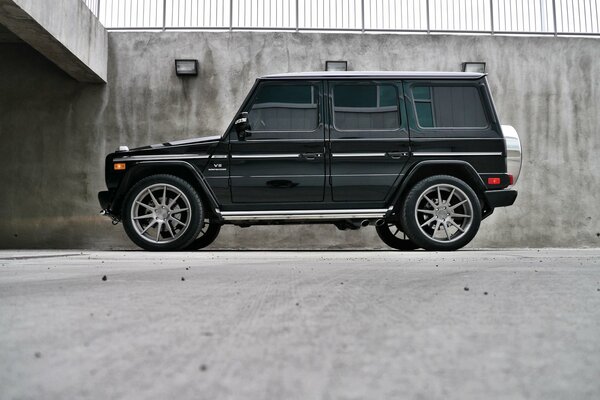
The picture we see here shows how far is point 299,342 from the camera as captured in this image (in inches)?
48.3

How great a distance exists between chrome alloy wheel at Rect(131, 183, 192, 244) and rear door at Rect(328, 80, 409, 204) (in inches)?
60.0

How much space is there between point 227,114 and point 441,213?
14.5 feet

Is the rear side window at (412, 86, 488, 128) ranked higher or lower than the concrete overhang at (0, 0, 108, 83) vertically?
lower

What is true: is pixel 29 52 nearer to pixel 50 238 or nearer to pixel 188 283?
pixel 50 238

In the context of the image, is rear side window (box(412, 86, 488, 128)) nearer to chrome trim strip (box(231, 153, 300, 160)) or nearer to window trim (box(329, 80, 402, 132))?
window trim (box(329, 80, 402, 132))

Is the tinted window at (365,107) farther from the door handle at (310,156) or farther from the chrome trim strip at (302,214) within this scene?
the chrome trim strip at (302,214)

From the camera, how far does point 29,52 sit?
370 inches

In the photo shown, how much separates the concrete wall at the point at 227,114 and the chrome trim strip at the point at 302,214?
9.87 ft

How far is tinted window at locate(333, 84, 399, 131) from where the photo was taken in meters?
6.20

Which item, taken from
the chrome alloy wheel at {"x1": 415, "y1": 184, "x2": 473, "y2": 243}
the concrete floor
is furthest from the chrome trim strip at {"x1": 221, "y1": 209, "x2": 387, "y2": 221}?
the concrete floor

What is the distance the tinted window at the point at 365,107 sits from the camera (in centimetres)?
620

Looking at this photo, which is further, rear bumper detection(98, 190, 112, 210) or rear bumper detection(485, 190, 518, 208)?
rear bumper detection(98, 190, 112, 210)

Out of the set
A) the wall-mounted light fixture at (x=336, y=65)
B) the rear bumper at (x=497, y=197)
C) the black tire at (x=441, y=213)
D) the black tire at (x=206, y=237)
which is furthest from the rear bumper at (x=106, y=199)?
the wall-mounted light fixture at (x=336, y=65)

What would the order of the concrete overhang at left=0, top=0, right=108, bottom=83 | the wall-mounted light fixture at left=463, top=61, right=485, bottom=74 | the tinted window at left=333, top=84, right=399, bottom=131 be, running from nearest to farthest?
the tinted window at left=333, top=84, right=399, bottom=131
the concrete overhang at left=0, top=0, right=108, bottom=83
the wall-mounted light fixture at left=463, top=61, right=485, bottom=74
